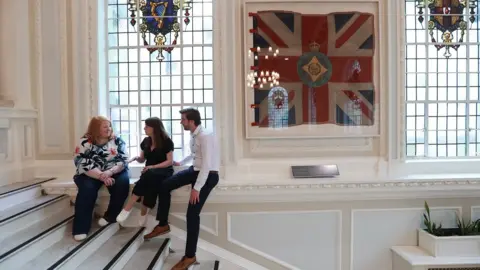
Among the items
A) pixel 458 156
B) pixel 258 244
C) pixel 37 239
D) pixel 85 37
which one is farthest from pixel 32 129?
pixel 458 156

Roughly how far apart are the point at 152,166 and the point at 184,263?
1004 millimetres

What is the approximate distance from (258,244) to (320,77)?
2028 millimetres

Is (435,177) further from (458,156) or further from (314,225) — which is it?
(314,225)

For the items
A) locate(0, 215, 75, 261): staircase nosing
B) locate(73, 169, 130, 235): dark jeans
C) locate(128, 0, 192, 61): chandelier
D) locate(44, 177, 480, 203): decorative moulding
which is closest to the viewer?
locate(0, 215, 75, 261): staircase nosing

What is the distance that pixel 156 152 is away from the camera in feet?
14.0

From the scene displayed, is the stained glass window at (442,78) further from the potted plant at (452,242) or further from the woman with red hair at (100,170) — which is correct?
the woman with red hair at (100,170)

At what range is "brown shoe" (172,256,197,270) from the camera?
3872 mm

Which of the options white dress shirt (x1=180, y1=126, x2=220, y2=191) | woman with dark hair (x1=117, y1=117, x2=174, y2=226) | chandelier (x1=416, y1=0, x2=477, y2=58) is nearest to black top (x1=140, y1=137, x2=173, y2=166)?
woman with dark hair (x1=117, y1=117, x2=174, y2=226)

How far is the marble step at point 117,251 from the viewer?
10.7 ft

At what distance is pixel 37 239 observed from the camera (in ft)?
10.6

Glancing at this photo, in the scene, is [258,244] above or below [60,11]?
below

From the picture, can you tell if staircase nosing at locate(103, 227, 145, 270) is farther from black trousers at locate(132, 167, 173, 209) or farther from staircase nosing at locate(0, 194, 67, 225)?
staircase nosing at locate(0, 194, 67, 225)

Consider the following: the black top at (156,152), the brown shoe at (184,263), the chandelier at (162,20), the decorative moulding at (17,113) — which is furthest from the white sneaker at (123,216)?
the chandelier at (162,20)

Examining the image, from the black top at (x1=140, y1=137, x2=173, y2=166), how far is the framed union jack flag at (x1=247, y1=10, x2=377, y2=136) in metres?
1.07
